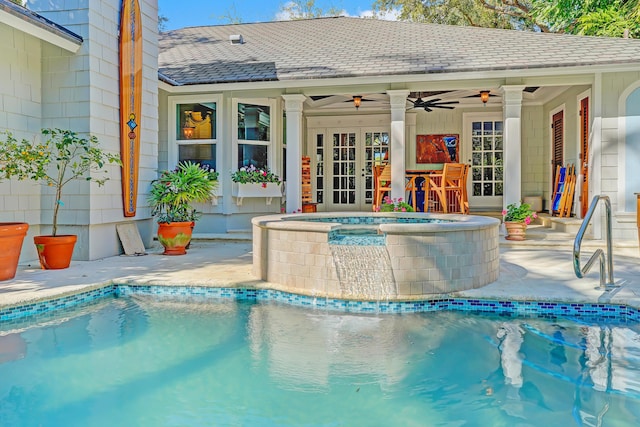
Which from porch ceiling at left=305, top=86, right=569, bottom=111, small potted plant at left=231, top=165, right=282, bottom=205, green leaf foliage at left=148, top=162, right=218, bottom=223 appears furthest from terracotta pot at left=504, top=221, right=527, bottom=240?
green leaf foliage at left=148, top=162, right=218, bottom=223

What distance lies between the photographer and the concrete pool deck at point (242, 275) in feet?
13.6

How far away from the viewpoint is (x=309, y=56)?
355 inches

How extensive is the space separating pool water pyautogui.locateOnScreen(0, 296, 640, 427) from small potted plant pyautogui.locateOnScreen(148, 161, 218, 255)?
7.68 ft

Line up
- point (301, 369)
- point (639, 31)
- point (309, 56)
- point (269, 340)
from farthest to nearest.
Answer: point (639, 31), point (309, 56), point (269, 340), point (301, 369)

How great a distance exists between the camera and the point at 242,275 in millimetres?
5004

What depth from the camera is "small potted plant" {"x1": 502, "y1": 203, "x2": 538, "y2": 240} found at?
23.9 ft

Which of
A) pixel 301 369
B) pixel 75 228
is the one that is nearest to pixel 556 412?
pixel 301 369

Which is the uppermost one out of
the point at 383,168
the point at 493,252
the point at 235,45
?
the point at 235,45

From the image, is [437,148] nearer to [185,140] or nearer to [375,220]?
[375,220]

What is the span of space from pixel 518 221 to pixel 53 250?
6.13 metres

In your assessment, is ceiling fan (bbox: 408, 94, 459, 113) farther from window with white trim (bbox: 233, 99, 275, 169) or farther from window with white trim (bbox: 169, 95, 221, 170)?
window with white trim (bbox: 169, 95, 221, 170)

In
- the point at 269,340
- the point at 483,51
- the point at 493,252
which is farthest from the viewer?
the point at 483,51

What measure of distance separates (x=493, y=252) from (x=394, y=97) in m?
3.99

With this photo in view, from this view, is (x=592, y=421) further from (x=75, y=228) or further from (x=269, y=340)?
(x=75, y=228)
